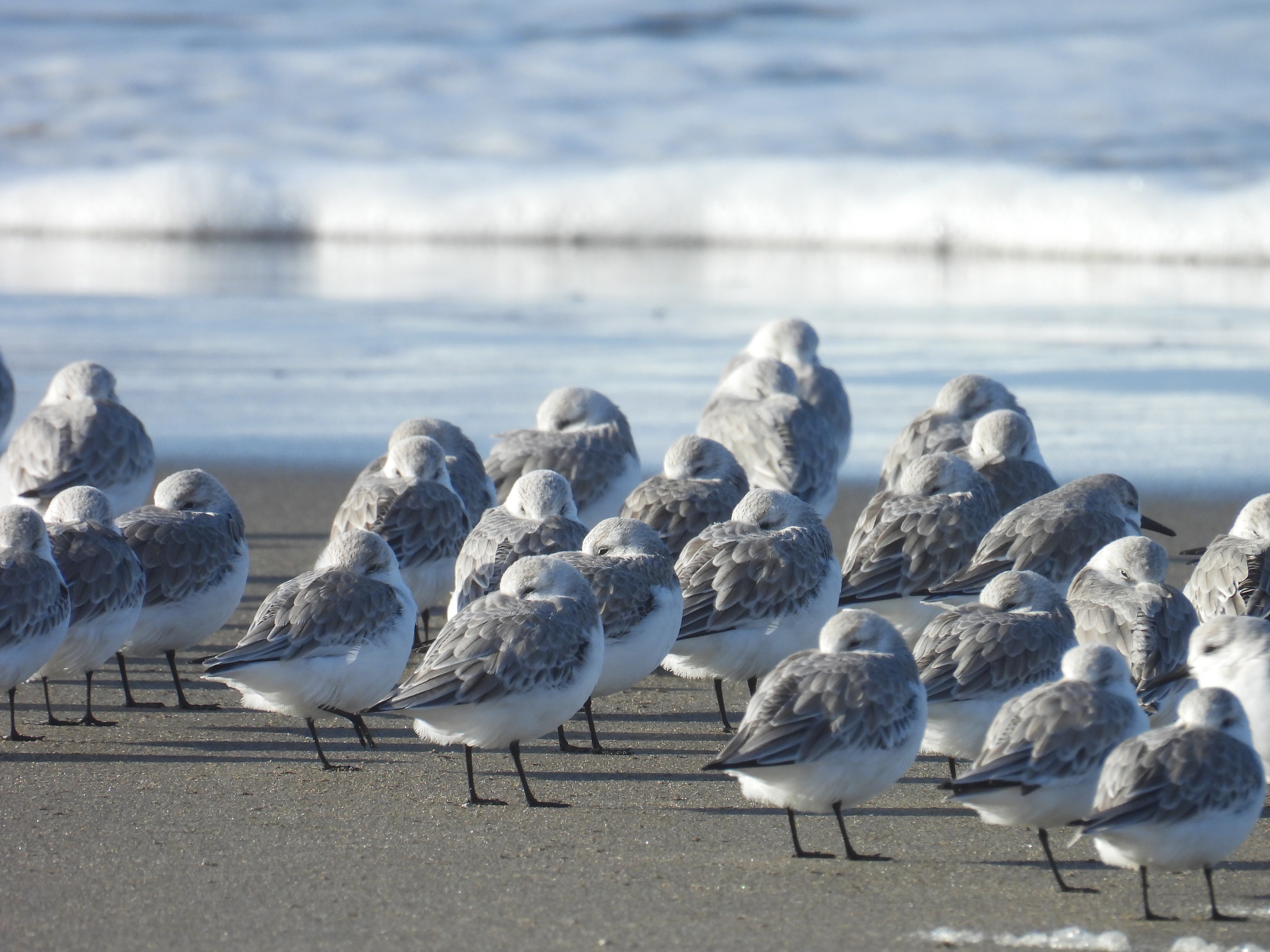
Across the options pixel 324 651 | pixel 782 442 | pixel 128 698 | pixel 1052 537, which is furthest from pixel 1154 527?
pixel 128 698

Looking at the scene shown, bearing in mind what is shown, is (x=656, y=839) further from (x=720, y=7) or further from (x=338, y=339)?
(x=720, y=7)

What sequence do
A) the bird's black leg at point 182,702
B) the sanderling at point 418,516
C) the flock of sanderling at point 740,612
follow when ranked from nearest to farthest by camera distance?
the flock of sanderling at point 740,612, the bird's black leg at point 182,702, the sanderling at point 418,516

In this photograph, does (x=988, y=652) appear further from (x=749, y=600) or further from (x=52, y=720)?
(x=52, y=720)

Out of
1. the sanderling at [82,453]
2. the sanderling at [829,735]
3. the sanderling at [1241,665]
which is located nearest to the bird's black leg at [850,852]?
the sanderling at [829,735]

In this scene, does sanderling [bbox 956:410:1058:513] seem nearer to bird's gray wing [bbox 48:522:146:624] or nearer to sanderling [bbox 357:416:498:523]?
sanderling [bbox 357:416:498:523]

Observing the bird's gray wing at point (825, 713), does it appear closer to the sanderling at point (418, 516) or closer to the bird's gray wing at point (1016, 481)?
the sanderling at point (418, 516)

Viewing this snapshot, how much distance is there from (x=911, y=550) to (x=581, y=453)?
2.03m

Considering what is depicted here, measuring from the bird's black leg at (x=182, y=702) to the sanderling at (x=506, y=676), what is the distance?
132 centimetres

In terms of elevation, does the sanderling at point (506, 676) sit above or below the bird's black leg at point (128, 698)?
above

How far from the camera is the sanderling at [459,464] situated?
8.23 m

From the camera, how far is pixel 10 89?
24.1m

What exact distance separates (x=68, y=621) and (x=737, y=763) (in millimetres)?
2567

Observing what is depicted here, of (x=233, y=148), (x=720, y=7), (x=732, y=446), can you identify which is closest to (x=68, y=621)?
(x=732, y=446)

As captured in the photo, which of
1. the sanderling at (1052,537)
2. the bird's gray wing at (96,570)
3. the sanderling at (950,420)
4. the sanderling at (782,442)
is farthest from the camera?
A: the sanderling at (950,420)
